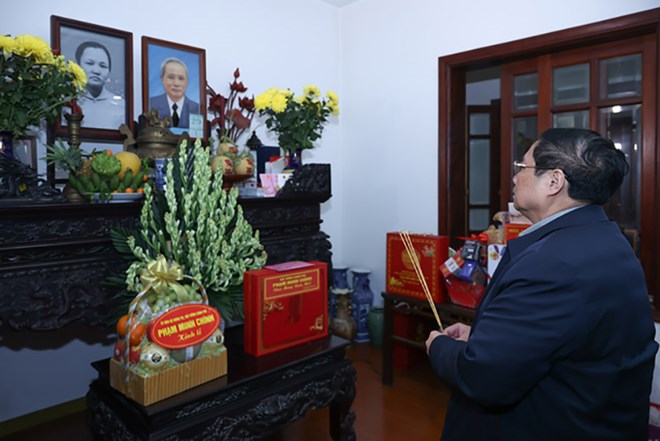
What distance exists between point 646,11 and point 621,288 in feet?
6.71

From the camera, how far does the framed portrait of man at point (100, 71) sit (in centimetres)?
241

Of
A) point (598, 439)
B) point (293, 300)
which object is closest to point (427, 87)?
point (293, 300)

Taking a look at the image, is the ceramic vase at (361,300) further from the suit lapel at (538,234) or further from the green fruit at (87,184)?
the suit lapel at (538,234)

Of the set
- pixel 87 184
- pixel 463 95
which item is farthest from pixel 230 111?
pixel 463 95

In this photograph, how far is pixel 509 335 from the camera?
1.02m

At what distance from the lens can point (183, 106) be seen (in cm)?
283

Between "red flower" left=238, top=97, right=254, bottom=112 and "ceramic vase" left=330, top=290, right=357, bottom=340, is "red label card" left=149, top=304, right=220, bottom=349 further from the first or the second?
"ceramic vase" left=330, top=290, right=357, bottom=340

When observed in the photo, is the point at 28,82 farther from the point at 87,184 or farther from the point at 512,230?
the point at 512,230

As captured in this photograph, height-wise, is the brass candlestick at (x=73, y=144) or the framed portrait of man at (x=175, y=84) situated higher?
the framed portrait of man at (x=175, y=84)

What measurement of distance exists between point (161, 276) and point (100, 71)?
158 cm

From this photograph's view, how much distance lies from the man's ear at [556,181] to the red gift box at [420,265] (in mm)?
1616

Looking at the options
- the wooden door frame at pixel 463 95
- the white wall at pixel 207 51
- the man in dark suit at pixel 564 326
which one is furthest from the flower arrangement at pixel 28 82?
the wooden door frame at pixel 463 95

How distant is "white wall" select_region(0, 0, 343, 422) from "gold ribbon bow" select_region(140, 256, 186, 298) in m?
1.39

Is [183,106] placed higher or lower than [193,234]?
higher
